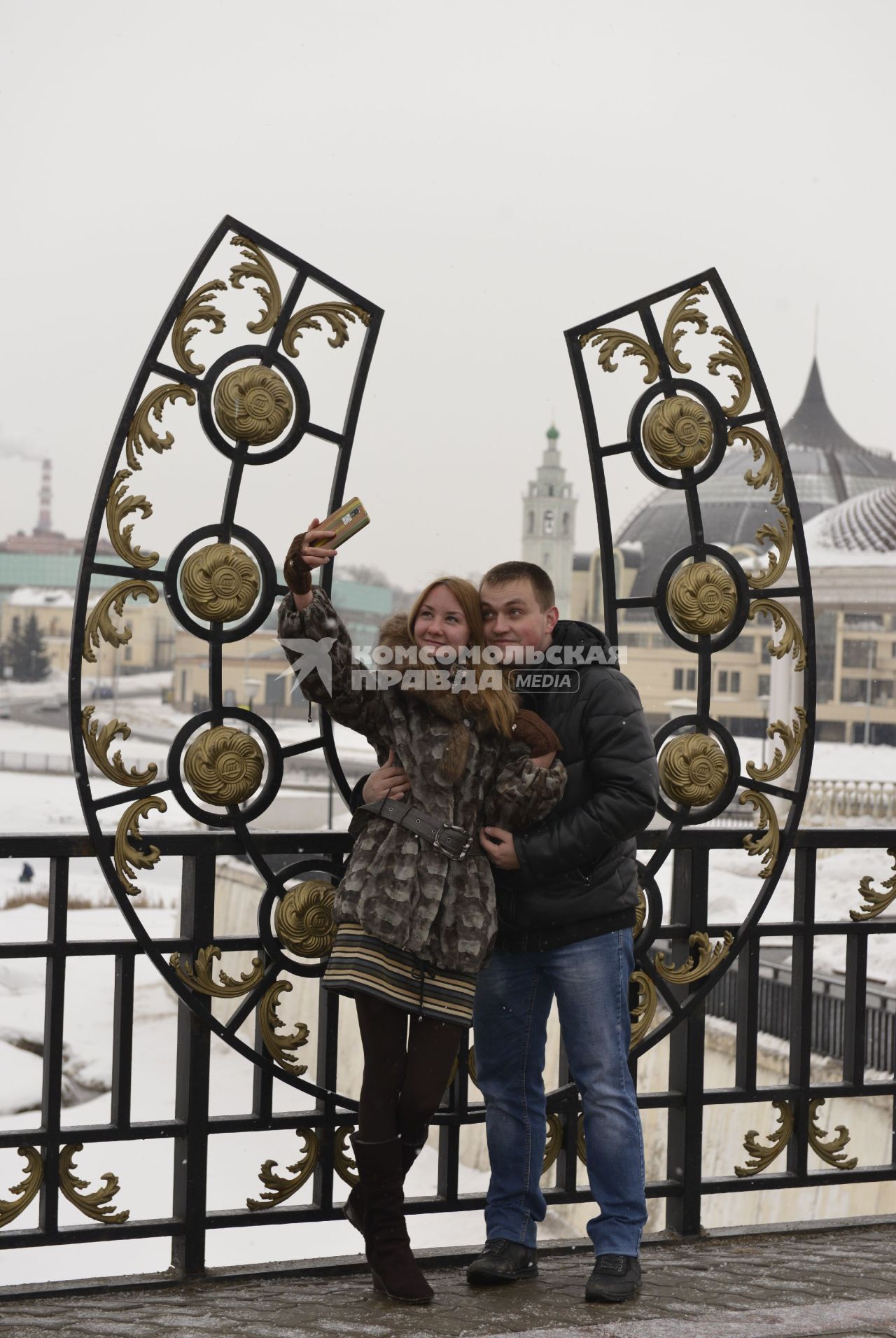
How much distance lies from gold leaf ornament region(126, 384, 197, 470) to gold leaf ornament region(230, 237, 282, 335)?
20 cm

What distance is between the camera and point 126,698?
33.2 metres

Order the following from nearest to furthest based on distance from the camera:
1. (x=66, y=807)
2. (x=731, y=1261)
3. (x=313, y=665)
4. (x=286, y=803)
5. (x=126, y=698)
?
(x=313, y=665) → (x=731, y=1261) → (x=286, y=803) → (x=126, y=698) → (x=66, y=807)

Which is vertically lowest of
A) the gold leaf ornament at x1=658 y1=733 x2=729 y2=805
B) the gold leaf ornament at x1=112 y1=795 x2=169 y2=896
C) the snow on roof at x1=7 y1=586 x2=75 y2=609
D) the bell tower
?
the gold leaf ornament at x1=112 y1=795 x2=169 y2=896

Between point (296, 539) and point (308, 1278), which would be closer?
point (296, 539)

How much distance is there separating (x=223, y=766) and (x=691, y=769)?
106 centimetres

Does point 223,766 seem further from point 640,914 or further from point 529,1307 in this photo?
point 529,1307

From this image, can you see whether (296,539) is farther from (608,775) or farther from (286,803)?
(286,803)

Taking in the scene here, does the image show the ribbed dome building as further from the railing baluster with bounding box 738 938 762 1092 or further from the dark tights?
the dark tights

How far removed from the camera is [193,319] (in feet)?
8.99

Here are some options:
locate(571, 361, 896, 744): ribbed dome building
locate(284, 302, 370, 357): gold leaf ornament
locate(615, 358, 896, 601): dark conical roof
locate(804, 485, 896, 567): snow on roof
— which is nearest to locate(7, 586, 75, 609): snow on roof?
locate(571, 361, 896, 744): ribbed dome building

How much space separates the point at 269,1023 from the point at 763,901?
1130 millimetres

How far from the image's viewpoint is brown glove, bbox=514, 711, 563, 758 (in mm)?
2506

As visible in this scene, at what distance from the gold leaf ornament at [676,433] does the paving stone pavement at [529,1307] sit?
1.76m

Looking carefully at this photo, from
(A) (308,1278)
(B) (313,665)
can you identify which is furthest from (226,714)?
(A) (308,1278)
